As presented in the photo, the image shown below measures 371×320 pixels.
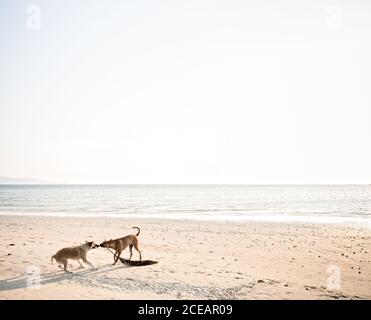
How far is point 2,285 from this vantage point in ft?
28.5

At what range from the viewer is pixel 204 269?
1081cm

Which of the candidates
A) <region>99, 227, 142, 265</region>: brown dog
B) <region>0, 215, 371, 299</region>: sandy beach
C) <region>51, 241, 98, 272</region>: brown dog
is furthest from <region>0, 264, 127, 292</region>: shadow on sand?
<region>99, 227, 142, 265</region>: brown dog

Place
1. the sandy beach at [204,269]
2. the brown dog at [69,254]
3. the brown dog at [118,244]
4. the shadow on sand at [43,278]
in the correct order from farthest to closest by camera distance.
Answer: the brown dog at [118,244] < the brown dog at [69,254] < the shadow on sand at [43,278] < the sandy beach at [204,269]

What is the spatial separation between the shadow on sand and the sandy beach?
0.09 feet

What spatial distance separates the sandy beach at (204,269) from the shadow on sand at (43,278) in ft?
0.09

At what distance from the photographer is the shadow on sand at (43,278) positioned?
8.68 meters

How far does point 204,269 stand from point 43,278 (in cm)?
526

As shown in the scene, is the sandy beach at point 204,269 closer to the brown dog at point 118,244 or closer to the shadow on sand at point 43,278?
the shadow on sand at point 43,278

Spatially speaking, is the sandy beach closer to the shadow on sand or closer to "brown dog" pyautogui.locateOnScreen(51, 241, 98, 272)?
the shadow on sand

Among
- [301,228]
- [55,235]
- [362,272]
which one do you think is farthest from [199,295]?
[301,228]

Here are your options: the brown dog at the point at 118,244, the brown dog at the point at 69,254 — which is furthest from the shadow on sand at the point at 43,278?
the brown dog at the point at 118,244
